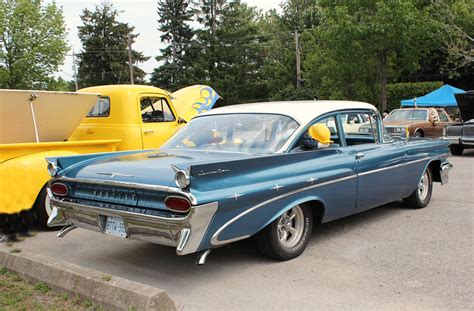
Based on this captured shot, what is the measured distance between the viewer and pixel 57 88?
31.2 m

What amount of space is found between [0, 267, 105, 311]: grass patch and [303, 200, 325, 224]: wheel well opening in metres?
2.38

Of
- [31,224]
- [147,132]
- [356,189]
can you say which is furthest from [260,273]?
[147,132]

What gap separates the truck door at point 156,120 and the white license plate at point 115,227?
3784 mm

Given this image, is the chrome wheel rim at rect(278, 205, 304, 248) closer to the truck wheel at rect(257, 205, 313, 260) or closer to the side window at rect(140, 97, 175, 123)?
the truck wheel at rect(257, 205, 313, 260)

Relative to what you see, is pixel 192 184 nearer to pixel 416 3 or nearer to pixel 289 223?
pixel 289 223

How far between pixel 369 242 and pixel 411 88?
28034mm

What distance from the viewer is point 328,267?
14.7 ft

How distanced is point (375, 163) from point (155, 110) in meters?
4.28

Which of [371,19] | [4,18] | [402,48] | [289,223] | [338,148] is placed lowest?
[289,223]

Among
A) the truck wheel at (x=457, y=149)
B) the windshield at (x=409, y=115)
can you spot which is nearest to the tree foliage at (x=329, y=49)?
the windshield at (x=409, y=115)

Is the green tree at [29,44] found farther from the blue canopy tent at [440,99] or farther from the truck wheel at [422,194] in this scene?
the truck wheel at [422,194]

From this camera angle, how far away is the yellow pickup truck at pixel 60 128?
582 cm

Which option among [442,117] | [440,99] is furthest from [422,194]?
[440,99]

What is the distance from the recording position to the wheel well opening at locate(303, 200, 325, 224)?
4.89 metres
